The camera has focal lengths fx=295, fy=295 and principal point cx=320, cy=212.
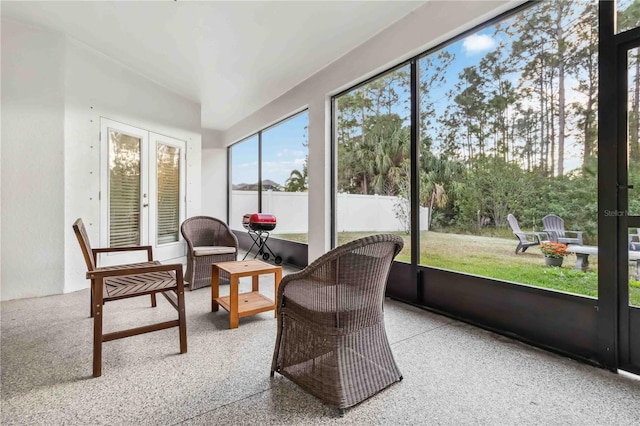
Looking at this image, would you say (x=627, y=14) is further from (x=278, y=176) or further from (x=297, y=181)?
(x=278, y=176)

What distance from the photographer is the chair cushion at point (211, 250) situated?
3593mm

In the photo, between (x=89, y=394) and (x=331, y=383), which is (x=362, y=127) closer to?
(x=331, y=383)

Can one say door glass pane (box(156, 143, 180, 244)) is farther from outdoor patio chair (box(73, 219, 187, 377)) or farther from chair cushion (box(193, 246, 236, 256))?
outdoor patio chair (box(73, 219, 187, 377))

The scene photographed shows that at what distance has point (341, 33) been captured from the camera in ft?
10.8

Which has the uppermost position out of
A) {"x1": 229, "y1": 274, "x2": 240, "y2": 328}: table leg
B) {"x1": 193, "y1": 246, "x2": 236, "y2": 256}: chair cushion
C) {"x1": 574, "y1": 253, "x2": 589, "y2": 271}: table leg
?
{"x1": 574, "y1": 253, "x2": 589, "y2": 271}: table leg

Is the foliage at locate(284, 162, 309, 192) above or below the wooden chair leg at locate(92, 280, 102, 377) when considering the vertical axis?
above

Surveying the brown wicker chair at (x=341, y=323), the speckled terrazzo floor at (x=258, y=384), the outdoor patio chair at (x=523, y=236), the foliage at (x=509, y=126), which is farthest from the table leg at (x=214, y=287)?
the outdoor patio chair at (x=523, y=236)

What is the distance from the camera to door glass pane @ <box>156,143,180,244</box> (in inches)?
190


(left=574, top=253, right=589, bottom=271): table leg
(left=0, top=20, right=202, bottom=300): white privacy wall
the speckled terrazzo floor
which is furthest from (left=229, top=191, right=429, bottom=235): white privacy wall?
(left=0, top=20, right=202, bottom=300): white privacy wall

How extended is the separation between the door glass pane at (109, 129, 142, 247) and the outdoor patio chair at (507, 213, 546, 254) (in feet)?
15.6

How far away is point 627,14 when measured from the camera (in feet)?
6.04

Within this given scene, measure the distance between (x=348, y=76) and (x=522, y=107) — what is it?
2023mm

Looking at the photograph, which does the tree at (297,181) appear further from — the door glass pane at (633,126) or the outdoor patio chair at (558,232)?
the door glass pane at (633,126)

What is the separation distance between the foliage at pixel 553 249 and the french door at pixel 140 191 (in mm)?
4886
